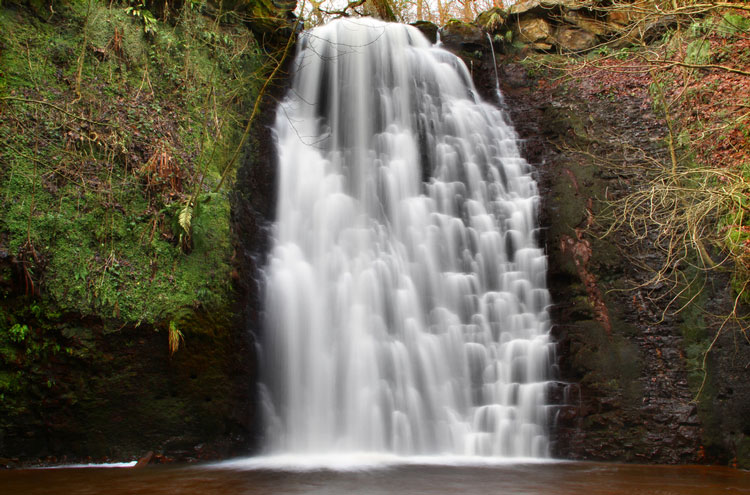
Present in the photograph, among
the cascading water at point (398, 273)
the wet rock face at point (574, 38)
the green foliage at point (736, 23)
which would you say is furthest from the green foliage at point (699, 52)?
the cascading water at point (398, 273)

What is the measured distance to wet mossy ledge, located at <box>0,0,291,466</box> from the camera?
5.96 m

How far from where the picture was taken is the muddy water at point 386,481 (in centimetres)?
463

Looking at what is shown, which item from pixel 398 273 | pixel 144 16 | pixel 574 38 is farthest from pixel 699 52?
pixel 144 16

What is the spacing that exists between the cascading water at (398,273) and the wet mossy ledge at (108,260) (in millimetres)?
852

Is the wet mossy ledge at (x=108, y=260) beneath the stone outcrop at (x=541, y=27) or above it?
beneath

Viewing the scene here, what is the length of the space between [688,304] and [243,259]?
626cm

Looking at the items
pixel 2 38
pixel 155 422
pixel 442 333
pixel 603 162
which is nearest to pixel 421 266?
pixel 442 333

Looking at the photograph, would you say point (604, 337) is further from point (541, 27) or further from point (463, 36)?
point (541, 27)

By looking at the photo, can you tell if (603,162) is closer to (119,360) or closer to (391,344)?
(391,344)

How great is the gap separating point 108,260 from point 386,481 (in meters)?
4.20

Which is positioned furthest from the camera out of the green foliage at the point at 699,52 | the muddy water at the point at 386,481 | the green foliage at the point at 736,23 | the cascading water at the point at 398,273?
the green foliage at the point at 699,52

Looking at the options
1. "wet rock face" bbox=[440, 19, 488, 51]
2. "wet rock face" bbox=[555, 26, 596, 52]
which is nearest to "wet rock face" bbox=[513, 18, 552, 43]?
"wet rock face" bbox=[555, 26, 596, 52]

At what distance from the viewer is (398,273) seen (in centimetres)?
815

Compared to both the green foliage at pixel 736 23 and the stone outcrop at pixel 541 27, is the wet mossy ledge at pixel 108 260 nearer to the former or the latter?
the stone outcrop at pixel 541 27
